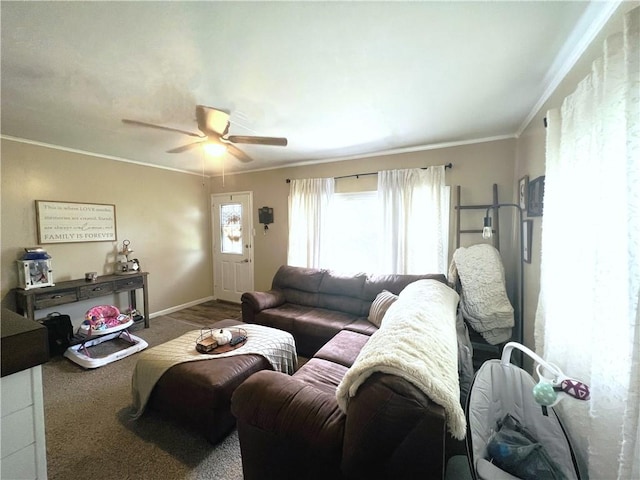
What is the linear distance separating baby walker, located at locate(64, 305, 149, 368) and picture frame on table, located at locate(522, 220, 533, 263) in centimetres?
425

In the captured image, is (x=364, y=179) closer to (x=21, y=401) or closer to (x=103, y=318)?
(x=21, y=401)

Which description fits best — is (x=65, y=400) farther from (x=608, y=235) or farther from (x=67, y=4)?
(x=608, y=235)

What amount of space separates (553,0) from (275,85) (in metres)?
1.52

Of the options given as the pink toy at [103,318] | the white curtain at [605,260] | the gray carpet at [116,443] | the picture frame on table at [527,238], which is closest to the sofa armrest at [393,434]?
the white curtain at [605,260]

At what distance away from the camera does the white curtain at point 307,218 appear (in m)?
3.84

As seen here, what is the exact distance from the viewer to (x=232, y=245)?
4.89 meters

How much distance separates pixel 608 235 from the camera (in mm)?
912

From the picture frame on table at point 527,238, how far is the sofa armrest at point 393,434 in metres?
2.03

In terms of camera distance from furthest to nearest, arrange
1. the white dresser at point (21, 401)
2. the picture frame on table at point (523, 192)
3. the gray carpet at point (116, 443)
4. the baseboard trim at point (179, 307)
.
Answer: the baseboard trim at point (179, 307)
the picture frame on table at point (523, 192)
the gray carpet at point (116, 443)
the white dresser at point (21, 401)

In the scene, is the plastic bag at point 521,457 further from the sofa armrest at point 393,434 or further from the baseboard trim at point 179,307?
the baseboard trim at point 179,307

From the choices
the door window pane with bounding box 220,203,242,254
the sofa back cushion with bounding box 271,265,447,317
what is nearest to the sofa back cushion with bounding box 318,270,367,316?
the sofa back cushion with bounding box 271,265,447,317

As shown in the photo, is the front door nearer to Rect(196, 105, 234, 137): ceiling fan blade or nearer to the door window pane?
the door window pane

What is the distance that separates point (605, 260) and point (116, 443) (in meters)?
2.89

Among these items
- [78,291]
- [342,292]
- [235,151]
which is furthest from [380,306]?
[78,291]
